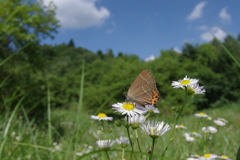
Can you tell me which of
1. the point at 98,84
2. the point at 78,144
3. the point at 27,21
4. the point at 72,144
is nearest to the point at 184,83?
the point at 78,144

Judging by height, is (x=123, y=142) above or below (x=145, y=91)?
below

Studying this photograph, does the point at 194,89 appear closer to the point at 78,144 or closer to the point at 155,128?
the point at 155,128

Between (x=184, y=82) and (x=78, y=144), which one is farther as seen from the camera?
(x=78, y=144)

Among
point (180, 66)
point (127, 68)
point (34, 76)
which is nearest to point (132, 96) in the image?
point (34, 76)

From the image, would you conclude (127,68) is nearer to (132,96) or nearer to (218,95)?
(218,95)

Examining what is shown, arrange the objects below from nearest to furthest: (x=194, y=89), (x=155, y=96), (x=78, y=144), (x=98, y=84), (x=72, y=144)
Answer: (x=194, y=89)
(x=155, y=96)
(x=78, y=144)
(x=72, y=144)
(x=98, y=84)

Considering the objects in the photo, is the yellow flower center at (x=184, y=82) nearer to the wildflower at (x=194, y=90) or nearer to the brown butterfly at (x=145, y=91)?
the wildflower at (x=194, y=90)

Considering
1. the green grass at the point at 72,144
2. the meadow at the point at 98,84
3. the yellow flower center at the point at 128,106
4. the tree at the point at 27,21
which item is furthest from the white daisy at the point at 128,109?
the tree at the point at 27,21
